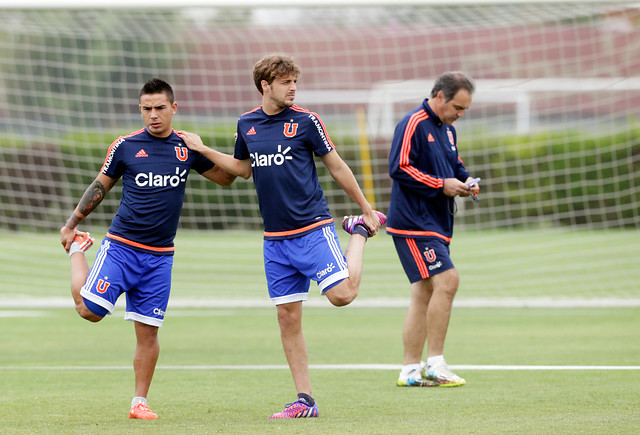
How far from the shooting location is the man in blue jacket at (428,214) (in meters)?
6.58

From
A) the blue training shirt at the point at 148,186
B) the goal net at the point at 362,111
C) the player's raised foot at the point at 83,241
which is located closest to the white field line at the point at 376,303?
the goal net at the point at 362,111

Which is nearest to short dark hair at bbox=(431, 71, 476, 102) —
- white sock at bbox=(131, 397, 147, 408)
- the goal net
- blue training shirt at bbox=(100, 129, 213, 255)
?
blue training shirt at bbox=(100, 129, 213, 255)

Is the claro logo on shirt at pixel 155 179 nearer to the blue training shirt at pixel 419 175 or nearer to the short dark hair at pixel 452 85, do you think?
the blue training shirt at pixel 419 175

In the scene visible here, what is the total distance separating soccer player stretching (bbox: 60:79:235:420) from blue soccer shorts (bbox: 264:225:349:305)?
649 mm

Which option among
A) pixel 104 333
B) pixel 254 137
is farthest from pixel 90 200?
pixel 104 333

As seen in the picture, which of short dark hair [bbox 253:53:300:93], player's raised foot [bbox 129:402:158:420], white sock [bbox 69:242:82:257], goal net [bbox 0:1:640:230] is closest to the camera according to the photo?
player's raised foot [bbox 129:402:158:420]

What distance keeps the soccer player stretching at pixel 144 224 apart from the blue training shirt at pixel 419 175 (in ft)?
5.36

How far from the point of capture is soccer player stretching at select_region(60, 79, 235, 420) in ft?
18.3

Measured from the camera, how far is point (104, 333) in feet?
31.5

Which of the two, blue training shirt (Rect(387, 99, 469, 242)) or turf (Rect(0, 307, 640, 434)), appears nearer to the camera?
turf (Rect(0, 307, 640, 434))

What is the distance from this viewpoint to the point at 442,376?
254 inches

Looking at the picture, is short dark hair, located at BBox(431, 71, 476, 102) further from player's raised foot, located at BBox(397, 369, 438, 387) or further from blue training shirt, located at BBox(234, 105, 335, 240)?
player's raised foot, located at BBox(397, 369, 438, 387)

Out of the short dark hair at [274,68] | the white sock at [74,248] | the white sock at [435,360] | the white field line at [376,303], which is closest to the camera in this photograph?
the short dark hair at [274,68]

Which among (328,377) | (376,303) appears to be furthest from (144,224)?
(376,303)
